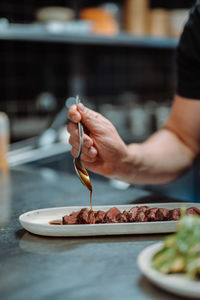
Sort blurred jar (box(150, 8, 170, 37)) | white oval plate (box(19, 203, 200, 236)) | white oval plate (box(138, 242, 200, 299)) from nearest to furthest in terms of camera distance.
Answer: white oval plate (box(138, 242, 200, 299))
white oval plate (box(19, 203, 200, 236))
blurred jar (box(150, 8, 170, 37))

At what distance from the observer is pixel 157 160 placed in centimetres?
169

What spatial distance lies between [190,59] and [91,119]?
702 millimetres

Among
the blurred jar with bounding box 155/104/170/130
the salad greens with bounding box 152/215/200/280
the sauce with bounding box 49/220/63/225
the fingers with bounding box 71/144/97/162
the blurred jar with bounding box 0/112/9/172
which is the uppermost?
the salad greens with bounding box 152/215/200/280

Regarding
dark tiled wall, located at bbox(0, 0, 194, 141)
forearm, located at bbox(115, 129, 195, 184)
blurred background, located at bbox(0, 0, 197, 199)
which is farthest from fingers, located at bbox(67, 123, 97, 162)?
dark tiled wall, located at bbox(0, 0, 194, 141)

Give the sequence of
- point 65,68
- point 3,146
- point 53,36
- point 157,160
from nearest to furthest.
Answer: point 157,160 → point 3,146 → point 53,36 → point 65,68

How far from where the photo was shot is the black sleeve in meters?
1.74

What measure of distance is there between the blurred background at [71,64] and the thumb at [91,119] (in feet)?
3.55

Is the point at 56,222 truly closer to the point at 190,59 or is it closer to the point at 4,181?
the point at 4,181

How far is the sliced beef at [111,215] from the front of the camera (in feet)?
3.56

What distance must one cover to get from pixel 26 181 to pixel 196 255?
3.88 ft

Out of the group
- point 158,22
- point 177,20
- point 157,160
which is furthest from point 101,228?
→ point 177,20

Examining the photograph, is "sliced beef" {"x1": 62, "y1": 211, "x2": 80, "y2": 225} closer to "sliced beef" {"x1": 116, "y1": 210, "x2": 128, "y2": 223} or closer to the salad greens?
"sliced beef" {"x1": 116, "y1": 210, "x2": 128, "y2": 223}

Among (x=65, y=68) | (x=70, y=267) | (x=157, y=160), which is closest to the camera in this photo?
(x=70, y=267)

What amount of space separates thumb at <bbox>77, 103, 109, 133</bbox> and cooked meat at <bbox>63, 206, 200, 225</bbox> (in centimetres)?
26
